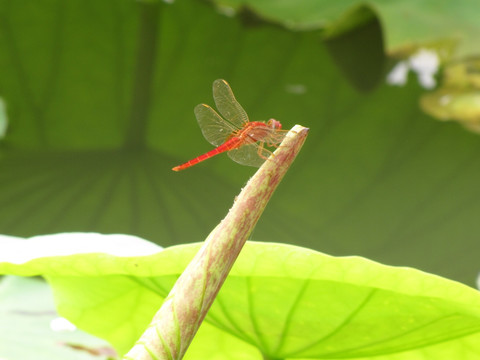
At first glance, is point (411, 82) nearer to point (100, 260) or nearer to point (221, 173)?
point (221, 173)

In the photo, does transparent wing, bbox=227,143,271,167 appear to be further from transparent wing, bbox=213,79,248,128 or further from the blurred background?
the blurred background

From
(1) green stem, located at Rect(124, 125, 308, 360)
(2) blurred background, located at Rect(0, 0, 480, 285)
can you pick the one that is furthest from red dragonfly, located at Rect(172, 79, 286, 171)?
(2) blurred background, located at Rect(0, 0, 480, 285)

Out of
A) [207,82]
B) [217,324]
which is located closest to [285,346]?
[217,324]

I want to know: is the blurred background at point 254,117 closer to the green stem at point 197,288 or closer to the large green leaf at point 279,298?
the large green leaf at point 279,298

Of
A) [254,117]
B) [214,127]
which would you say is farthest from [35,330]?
[254,117]

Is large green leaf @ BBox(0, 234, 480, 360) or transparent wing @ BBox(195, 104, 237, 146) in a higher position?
transparent wing @ BBox(195, 104, 237, 146)

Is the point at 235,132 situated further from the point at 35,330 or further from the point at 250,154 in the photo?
the point at 35,330
